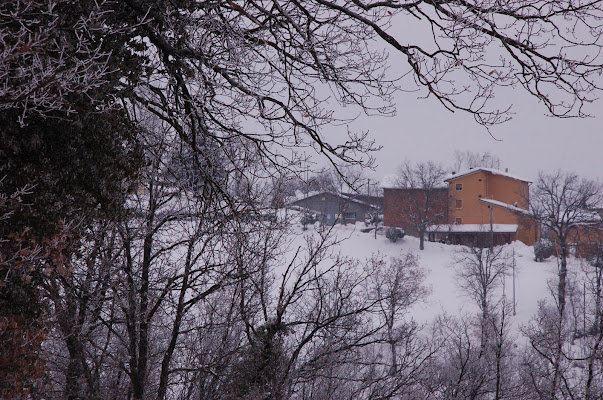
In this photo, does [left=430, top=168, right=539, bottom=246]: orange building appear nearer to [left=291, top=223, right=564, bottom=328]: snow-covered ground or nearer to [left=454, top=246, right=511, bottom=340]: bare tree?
[left=291, top=223, right=564, bottom=328]: snow-covered ground

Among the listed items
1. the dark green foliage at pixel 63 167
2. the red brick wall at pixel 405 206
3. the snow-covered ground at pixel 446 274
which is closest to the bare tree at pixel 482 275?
the snow-covered ground at pixel 446 274

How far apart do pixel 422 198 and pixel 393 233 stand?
16.9ft

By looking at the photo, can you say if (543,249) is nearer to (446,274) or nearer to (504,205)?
(446,274)

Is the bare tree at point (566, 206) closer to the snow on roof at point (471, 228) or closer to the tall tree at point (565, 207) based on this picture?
the tall tree at point (565, 207)

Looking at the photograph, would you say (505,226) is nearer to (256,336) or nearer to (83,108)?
(256,336)

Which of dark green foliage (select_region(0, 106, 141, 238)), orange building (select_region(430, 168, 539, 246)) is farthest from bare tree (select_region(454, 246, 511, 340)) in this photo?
dark green foliage (select_region(0, 106, 141, 238))

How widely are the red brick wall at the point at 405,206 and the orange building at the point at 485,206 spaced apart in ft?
2.32

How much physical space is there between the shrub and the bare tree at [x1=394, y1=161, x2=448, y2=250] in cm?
152

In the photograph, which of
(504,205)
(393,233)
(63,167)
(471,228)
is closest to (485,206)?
(504,205)

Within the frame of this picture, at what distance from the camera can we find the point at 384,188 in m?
43.1

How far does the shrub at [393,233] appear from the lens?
40406 millimetres

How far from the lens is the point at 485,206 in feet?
144

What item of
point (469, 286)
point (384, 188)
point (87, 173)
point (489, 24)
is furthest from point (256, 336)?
point (384, 188)

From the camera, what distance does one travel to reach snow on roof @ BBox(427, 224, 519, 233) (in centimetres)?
4156
